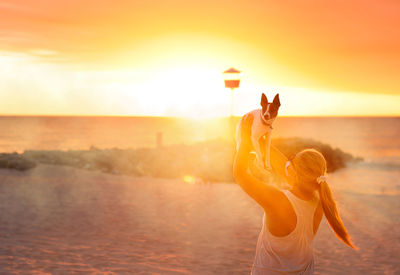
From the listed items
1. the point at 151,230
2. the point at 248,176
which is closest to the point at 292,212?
the point at 248,176

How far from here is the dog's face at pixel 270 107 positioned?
2.23 meters

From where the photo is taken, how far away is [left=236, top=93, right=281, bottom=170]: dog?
2.24m

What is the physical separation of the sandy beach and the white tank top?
187 inches

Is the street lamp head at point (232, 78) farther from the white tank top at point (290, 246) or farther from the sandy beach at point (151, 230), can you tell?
the white tank top at point (290, 246)

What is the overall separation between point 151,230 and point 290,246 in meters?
7.46

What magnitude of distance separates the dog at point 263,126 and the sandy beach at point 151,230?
5250 millimetres

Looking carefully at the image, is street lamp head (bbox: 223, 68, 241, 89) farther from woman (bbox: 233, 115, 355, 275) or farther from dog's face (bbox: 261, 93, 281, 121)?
dog's face (bbox: 261, 93, 281, 121)

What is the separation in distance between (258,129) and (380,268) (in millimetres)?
6360

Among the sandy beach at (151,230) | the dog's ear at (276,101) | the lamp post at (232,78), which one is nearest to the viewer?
the dog's ear at (276,101)

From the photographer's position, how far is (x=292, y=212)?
254 cm

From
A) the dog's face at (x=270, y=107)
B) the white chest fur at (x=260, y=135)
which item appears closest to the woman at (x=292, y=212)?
the white chest fur at (x=260, y=135)

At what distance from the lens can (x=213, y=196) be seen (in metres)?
13.9

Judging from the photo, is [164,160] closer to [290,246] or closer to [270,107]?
[290,246]

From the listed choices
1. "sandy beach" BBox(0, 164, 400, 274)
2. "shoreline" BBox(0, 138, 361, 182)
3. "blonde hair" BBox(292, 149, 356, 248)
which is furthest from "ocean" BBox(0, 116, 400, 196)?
"blonde hair" BBox(292, 149, 356, 248)
